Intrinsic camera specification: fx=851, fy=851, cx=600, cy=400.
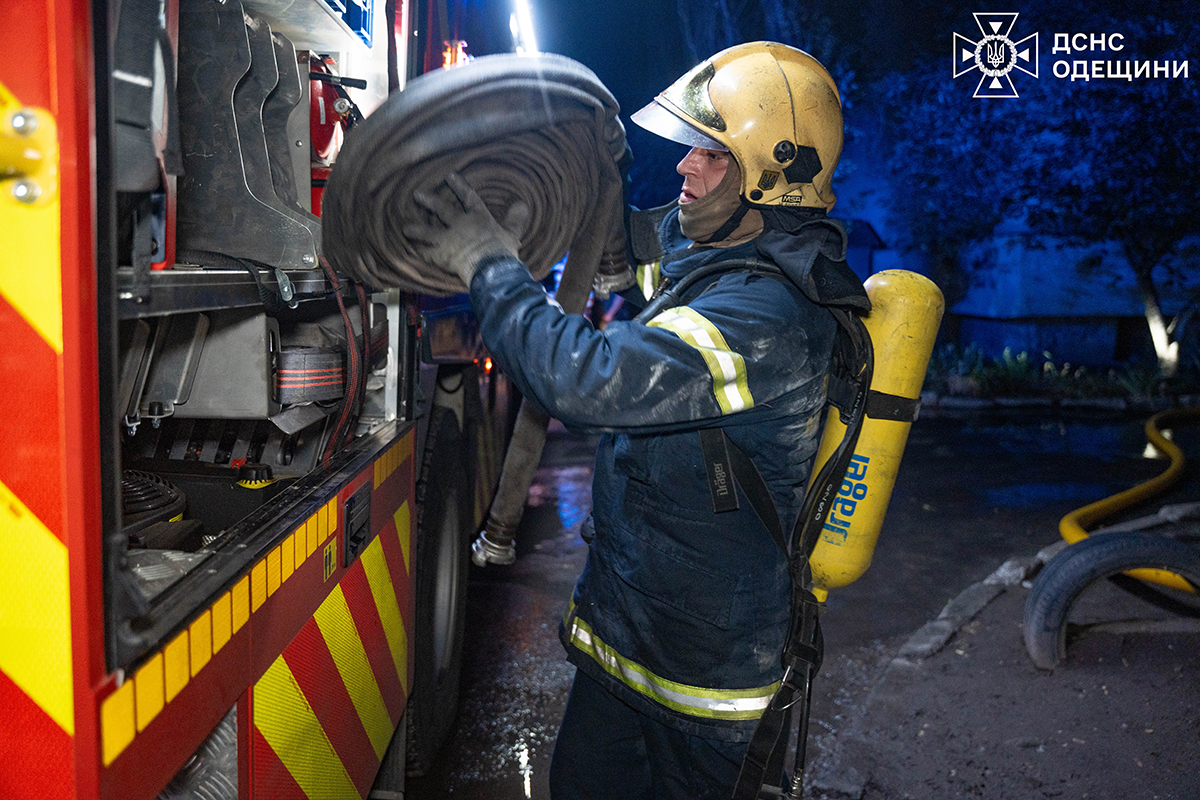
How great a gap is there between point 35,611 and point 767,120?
1613mm

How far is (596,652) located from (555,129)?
1.19 meters

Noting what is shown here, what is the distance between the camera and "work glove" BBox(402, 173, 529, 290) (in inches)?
62.5

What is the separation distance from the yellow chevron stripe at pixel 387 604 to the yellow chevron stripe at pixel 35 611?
1.11m

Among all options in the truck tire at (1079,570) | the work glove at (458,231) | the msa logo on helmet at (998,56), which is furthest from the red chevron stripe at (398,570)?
the msa logo on helmet at (998,56)

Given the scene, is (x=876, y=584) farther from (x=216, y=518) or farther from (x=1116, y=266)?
(x=1116, y=266)

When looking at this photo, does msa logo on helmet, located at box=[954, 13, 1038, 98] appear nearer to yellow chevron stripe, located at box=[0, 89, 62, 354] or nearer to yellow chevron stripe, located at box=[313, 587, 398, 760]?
yellow chevron stripe, located at box=[313, 587, 398, 760]

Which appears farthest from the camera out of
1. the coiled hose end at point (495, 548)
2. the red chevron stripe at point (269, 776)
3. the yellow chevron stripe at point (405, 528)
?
the yellow chevron stripe at point (405, 528)

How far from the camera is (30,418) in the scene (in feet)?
2.88

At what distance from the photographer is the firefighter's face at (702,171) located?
6.40 feet

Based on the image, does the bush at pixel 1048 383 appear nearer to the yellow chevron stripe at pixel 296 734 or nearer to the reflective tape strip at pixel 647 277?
the reflective tape strip at pixel 647 277

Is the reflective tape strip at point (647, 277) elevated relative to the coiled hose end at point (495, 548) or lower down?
elevated

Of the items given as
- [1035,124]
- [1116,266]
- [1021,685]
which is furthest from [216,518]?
[1116,266]

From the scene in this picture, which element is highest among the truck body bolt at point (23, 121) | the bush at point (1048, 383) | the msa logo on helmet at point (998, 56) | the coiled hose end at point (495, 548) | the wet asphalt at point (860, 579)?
the msa logo on helmet at point (998, 56)

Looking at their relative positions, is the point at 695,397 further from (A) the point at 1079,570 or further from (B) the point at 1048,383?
(B) the point at 1048,383
